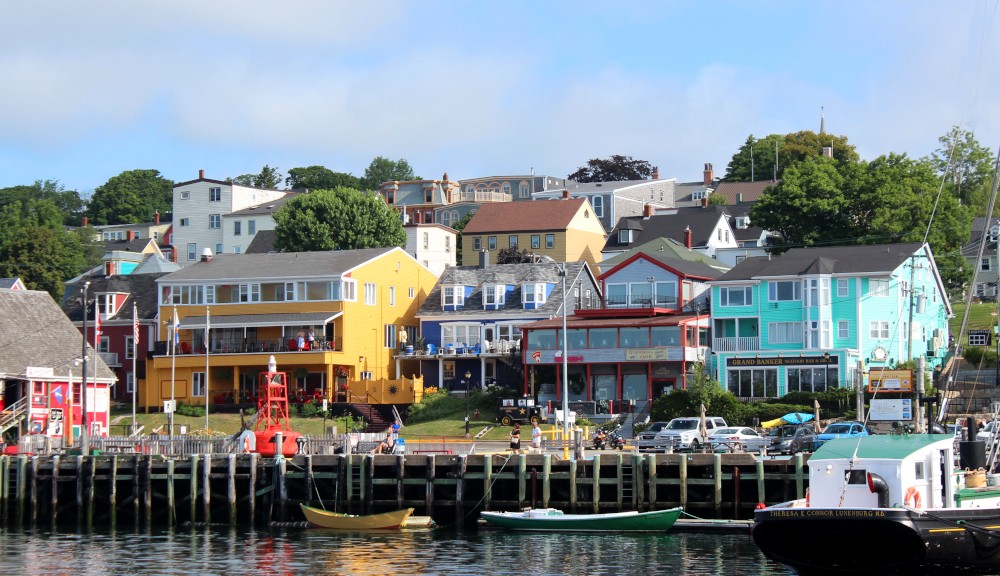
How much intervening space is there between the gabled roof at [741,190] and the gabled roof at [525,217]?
28.5m

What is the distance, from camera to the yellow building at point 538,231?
11669cm

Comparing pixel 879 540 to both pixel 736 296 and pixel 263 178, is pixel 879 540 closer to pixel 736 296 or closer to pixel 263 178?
pixel 736 296

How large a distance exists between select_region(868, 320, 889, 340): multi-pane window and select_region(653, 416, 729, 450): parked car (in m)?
17.3

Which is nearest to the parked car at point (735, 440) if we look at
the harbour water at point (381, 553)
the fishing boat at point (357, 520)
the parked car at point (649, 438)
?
the parked car at point (649, 438)

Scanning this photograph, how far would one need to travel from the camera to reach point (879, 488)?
35688 mm

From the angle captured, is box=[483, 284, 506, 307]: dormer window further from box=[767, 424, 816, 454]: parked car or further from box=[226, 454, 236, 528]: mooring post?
box=[226, 454, 236, 528]: mooring post

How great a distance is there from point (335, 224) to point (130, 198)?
282ft

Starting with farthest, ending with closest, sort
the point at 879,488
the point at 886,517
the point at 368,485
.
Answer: the point at 368,485 < the point at 879,488 < the point at 886,517

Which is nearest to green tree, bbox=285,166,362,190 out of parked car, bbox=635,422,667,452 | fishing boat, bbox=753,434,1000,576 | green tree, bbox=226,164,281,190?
green tree, bbox=226,164,281,190

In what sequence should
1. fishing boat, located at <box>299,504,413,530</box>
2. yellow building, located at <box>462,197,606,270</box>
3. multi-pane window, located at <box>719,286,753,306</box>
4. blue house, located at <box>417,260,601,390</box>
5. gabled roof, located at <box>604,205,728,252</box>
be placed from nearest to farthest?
fishing boat, located at <box>299,504,413,530</box>
multi-pane window, located at <box>719,286,753,306</box>
blue house, located at <box>417,260,601,390</box>
gabled roof, located at <box>604,205,728,252</box>
yellow building, located at <box>462,197,606,270</box>

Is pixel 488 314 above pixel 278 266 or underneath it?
underneath

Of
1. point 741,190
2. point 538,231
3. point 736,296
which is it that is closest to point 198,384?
point 736,296

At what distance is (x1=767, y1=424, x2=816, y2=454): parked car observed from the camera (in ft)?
184

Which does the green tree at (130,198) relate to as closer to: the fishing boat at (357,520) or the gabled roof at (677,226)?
the gabled roof at (677,226)
